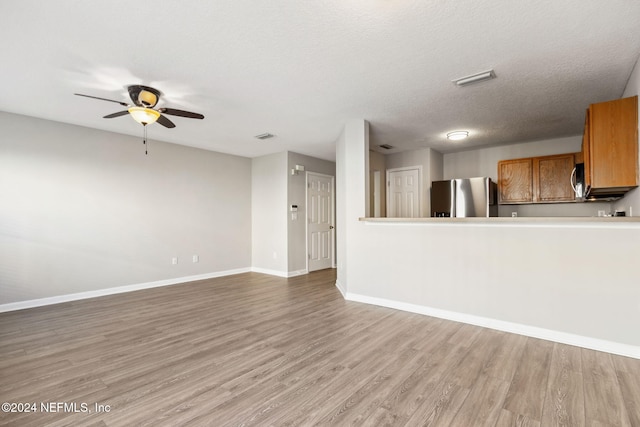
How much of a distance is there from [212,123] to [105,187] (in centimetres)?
200

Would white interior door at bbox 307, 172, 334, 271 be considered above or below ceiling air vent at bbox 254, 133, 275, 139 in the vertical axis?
below

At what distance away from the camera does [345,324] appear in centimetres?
332

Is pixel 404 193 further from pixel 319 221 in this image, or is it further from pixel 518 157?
pixel 518 157

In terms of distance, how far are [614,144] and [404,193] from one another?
3.75 meters

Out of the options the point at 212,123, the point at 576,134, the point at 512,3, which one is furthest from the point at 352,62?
the point at 576,134

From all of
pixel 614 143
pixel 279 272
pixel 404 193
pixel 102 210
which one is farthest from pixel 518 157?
pixel 102 210

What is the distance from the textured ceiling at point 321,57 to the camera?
6.73 feet

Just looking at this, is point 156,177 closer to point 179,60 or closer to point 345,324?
point 179,60

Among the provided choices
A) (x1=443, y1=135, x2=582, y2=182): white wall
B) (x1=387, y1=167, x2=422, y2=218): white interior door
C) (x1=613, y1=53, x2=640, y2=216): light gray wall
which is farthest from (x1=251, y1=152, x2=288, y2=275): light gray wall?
(x1=613, y1=53, x2=640, y2=216): light gray wall

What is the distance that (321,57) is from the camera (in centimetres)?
262

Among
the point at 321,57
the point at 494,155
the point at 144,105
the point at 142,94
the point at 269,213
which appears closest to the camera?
the point at 321,57

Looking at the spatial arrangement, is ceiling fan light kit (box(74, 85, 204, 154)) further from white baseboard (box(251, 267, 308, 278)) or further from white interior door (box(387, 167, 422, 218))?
white interior door (box(387, 167, 422, 218))

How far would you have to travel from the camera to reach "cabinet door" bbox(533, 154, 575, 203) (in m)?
4.84

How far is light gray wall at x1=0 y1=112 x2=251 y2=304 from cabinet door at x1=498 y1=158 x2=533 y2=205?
5020 millimetres
